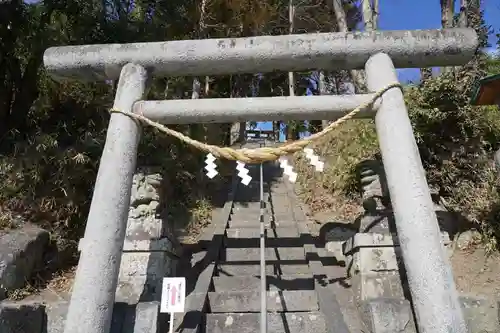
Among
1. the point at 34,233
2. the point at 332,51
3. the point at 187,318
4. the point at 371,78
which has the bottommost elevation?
the point at 187,318

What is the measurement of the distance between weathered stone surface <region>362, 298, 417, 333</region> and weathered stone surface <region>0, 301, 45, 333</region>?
3323 mm

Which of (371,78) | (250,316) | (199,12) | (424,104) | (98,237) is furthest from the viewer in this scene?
(199,12)

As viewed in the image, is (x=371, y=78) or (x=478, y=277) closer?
(x=371, y=78)

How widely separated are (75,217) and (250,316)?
3.29 metres

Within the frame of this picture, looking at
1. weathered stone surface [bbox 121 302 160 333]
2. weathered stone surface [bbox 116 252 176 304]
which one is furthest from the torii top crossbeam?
weathered stone surface [bbox 121 302 160 333]

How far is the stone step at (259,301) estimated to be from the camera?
452cm

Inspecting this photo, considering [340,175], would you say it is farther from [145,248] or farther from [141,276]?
[141,276]

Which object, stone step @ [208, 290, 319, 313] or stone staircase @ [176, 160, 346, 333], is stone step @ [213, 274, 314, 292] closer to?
stone staircase @ [176, 160, 346, 333]

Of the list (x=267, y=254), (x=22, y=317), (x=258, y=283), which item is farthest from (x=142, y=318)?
(x=267, y=254)

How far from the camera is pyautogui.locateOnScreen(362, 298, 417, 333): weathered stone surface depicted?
12.0 feet

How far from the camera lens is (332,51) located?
400 centimetres

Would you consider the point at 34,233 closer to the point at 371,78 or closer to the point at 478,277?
the point at 371,78

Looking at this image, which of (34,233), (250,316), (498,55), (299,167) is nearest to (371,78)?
(250,316)

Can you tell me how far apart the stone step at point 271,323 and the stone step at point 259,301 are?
0.24 feet
